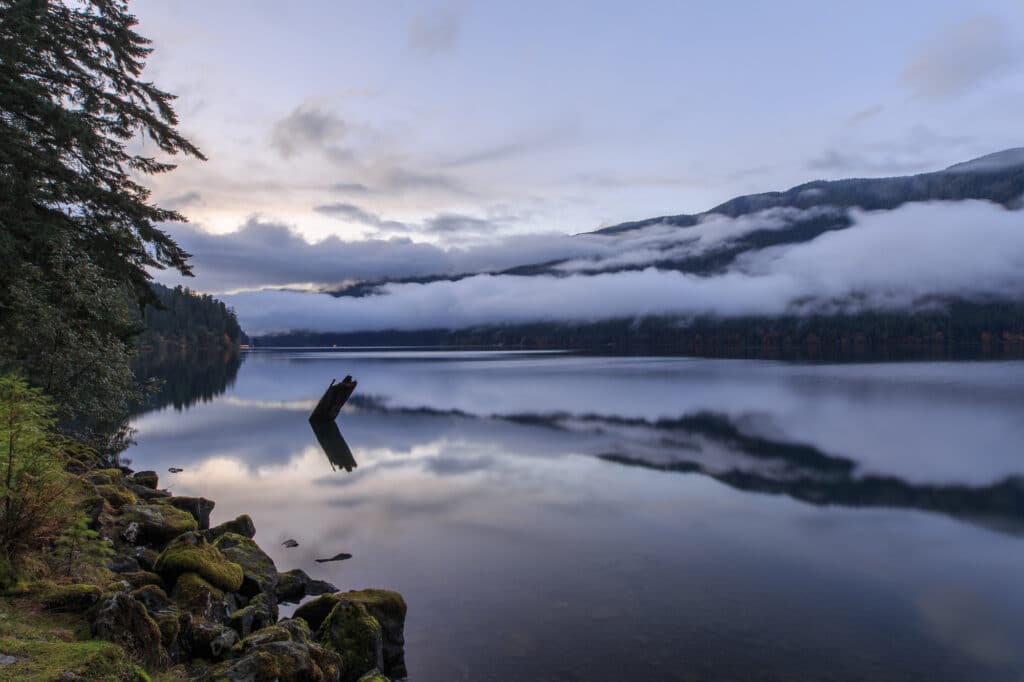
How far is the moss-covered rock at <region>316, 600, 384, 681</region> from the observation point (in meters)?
11.7

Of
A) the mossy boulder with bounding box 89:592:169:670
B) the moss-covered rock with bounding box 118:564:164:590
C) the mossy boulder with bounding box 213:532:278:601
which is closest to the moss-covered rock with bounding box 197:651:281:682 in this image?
the mossy boulder with bounding box 89:592:169:670

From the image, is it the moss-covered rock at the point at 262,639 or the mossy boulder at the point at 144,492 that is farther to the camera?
the mossy boulder at the point at 144,492

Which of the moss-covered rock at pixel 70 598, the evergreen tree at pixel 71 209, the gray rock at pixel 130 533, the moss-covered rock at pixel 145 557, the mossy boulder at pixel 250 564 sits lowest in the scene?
the mossy boulder at pixel 250 564

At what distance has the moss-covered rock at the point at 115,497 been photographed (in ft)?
56.0

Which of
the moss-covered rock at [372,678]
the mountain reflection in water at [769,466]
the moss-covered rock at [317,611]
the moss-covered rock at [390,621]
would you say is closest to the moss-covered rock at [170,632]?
the moss-covered rock at [372,678]

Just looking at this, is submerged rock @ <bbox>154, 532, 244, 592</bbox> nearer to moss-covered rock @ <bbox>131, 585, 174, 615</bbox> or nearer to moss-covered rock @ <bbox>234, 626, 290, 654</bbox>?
moss-covered rock @ <bbox>131, 585, 174, 615</bbox>

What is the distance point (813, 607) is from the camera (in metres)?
15.0

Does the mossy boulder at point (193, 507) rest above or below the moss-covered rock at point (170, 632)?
below

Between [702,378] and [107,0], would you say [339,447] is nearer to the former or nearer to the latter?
[107,0]

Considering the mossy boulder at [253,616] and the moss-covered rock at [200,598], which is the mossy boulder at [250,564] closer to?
the mossy boulder at [253,616]

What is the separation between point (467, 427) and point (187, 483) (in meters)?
22.3

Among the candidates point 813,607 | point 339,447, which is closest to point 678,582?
point 813,607

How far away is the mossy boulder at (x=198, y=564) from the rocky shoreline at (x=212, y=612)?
0.02 metres

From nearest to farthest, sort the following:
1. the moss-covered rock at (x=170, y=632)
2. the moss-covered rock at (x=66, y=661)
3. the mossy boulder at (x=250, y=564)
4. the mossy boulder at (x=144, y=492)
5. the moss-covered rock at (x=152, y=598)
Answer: the moss-covered rock at (x=66, y=661)
the moss-covered rock at (x=170, y=632)
the moss-covered rock at (x=152, y=598)
the mossy boulder at (x=250, y=564)
the mossy boulder at (x=144, y=492)
